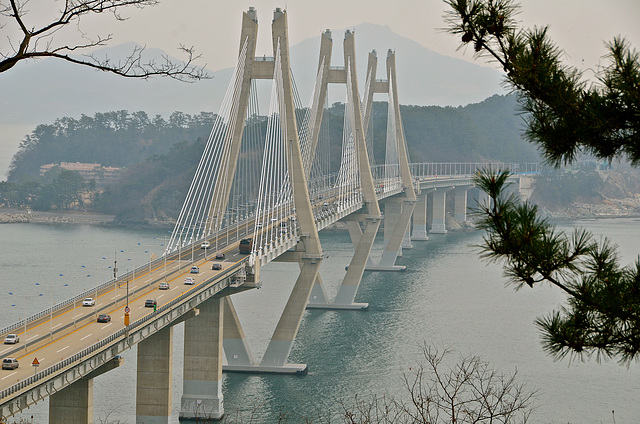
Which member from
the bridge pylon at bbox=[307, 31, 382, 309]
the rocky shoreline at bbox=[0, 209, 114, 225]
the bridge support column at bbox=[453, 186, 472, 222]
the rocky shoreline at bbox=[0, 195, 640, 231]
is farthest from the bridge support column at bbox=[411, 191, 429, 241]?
the rocky shoreline at bbox=[0, 209, 114, 225]

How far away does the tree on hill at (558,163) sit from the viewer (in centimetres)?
687

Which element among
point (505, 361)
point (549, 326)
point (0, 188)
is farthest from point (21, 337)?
point (0, 188)

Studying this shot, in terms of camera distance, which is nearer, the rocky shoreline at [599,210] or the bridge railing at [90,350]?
the bridge railing at [90,350]

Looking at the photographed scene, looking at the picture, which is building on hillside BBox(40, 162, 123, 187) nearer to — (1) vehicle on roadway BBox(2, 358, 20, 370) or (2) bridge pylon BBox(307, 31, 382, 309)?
(2) bridge pylon BBox(307, 31, 382, 309)

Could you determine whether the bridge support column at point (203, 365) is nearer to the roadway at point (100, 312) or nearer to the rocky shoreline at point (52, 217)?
the roadway at point (100, 312)

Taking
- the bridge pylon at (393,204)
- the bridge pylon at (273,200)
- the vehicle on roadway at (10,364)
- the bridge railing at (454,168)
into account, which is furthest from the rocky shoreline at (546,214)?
the vehicle on roadway at (10,364)

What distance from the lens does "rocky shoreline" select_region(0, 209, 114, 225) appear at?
319ft

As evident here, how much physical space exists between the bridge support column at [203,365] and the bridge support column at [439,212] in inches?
2449

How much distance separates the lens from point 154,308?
21.7 metres

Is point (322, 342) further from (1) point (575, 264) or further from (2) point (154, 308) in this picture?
(1) point (575, 264)

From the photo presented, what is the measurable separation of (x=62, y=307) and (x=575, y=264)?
1905 centimetres

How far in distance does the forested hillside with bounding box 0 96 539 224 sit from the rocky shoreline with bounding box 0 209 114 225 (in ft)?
6.13

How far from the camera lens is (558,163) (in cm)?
775

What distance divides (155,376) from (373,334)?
16339mm
